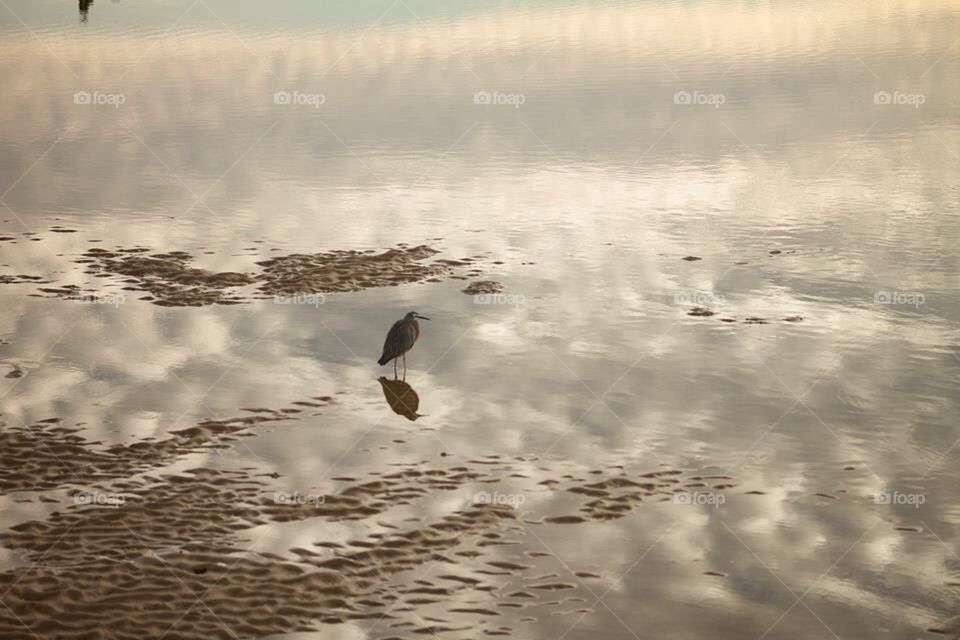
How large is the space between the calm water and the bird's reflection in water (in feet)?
0.42

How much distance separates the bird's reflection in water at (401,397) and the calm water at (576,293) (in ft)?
0.42

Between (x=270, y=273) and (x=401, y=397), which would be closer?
(x=401, y=397)

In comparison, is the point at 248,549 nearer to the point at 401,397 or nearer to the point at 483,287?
the point at 401,397

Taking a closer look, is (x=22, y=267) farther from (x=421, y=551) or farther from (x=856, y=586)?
(x=856, y=586)

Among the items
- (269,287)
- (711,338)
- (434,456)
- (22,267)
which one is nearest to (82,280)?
(22,267)

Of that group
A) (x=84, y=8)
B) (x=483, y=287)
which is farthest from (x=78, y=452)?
(x=84, y=8)

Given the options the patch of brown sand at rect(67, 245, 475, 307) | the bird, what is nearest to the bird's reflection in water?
the bird

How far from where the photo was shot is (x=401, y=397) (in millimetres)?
14258

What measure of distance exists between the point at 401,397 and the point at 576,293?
4138mm

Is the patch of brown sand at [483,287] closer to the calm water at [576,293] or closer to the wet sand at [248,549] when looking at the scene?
the calm water at [576,293]

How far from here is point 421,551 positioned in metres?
10.7

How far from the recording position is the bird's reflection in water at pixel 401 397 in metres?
13.9

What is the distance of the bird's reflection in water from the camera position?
13.9 metres

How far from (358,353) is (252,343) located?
4.87ft
